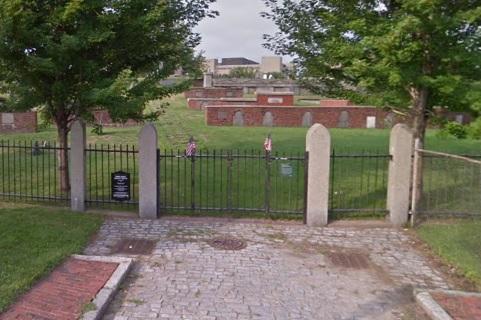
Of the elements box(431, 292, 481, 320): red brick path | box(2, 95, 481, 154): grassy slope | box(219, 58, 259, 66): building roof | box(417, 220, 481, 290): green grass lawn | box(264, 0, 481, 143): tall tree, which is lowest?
box(431, 292, 481, 320): red brick path

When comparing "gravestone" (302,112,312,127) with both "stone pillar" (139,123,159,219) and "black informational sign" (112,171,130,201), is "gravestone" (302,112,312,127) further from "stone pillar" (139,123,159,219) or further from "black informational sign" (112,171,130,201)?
"stone pillar" (139,123,159,219)

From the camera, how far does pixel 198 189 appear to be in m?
9.79

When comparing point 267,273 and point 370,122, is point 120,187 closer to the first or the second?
point 267,273

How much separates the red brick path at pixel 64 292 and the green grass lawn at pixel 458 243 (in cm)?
439

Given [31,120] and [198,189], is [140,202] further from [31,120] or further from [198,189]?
[31,120]

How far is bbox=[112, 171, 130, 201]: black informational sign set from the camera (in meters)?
8.25

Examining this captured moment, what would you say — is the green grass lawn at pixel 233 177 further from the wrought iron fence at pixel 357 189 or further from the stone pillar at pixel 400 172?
the stone pillar at pixel 400 172

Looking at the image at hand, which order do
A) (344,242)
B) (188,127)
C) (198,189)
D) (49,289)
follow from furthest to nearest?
(188,127), (198,189), (344,242), (49,289)

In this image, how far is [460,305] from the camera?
15.9 ft

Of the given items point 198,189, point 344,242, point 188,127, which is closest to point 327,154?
point 344,242

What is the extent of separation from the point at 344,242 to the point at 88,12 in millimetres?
5697

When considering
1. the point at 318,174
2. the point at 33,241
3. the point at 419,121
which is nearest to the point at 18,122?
the point at 33,241

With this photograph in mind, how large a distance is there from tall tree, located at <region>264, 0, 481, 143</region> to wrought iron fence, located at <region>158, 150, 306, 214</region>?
1.82m

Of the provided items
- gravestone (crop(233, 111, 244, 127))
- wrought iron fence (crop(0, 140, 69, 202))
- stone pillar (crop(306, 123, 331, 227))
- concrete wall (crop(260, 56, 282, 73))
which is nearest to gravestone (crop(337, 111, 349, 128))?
gravestone (crop(233, 111, 244, 127))
